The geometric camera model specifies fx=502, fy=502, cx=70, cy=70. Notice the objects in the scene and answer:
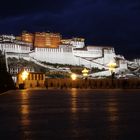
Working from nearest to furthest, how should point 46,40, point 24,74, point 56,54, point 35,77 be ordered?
point 24,74 → point 35,77 → point 56,54 → point 46,40

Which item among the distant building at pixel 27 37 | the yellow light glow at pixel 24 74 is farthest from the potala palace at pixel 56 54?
the yellow light glow at pixel 24 74

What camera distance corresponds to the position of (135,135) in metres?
7.04

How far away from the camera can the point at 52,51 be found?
172875 millimetres

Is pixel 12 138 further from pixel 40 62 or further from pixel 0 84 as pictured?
pixel 40 62

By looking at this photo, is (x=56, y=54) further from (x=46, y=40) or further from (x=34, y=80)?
→ (x=34, y=80)

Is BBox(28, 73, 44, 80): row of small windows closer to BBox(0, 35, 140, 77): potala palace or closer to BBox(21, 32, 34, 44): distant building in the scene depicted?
A: BBox(0, 35, 140, 77): potala palace

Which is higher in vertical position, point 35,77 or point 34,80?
point 35,77

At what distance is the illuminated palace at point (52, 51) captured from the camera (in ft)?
549

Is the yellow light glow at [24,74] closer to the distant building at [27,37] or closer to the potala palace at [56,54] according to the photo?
the potala palace at [56,54]

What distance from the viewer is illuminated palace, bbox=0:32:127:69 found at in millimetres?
167375

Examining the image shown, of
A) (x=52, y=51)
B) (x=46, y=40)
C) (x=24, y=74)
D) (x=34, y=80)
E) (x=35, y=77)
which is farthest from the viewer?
(x=46, y=40)

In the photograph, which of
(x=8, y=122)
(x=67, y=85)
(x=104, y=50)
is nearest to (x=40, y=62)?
(x=104, y=50)

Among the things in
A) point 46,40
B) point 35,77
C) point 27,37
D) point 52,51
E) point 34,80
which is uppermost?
point 27,37

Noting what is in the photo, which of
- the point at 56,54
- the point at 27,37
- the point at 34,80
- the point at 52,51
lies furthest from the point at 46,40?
the point at 34,80
